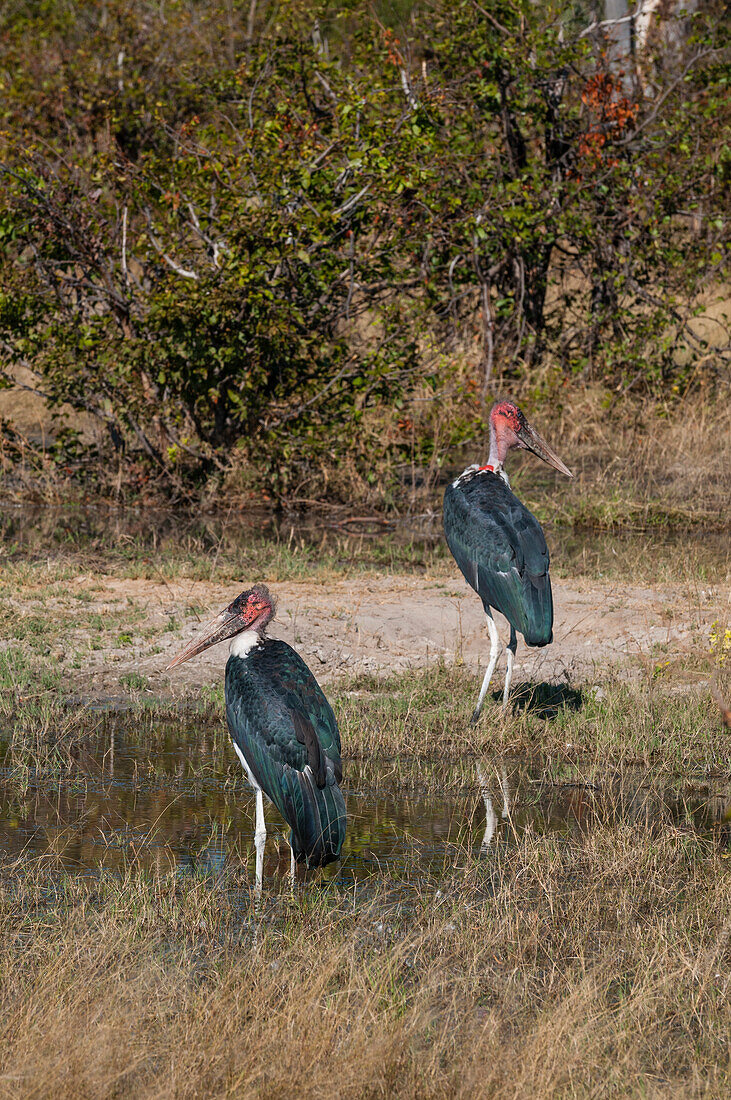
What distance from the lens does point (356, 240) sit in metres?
10.8

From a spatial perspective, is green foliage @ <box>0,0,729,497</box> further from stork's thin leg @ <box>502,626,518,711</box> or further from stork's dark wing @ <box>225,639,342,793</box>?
stork's dark wing @ <box>225,639,342,793</box>

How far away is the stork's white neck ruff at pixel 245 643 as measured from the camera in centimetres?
475

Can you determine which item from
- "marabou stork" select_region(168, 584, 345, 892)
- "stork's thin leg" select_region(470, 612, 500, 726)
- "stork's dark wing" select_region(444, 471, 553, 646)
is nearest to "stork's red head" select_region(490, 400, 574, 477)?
"stork's dark wing" select_region(444, 471, 553, 646)

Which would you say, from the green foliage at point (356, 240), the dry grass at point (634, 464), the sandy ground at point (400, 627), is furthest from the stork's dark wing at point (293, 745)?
the dry grass at point (634, 464)

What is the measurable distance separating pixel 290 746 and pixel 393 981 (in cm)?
101

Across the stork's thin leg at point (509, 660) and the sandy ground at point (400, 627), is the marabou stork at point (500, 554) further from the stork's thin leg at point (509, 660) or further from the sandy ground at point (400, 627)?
the sandy ground at point (400, 627)

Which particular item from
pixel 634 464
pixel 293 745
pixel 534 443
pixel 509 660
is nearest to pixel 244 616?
pixel 293 745

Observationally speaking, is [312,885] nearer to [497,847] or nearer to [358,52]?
[497,847]

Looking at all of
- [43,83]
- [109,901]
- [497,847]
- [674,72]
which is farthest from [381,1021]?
[43,83]

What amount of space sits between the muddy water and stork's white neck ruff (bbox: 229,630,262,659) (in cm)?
66

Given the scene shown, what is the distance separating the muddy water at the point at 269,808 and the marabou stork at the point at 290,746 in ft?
1.20

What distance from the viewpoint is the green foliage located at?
32.8 feet

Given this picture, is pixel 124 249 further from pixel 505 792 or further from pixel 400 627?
pixel 505 792

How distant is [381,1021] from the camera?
3176 millimetres
